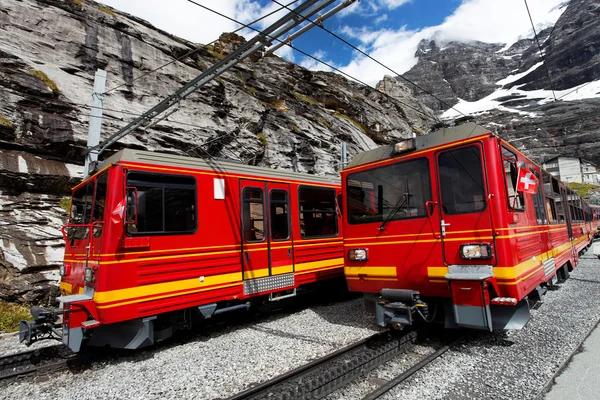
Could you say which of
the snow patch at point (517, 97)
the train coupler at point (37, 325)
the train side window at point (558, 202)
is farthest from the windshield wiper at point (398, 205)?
the snow patch at point (517, 97)

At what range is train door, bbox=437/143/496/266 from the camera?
4.55 meters

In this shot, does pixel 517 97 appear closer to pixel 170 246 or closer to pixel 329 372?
pixel 170 246

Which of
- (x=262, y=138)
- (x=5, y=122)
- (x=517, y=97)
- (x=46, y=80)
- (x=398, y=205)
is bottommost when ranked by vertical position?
(x=398, y=205)

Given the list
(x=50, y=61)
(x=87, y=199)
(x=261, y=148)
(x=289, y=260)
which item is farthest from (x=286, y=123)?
(x=87, y=199)

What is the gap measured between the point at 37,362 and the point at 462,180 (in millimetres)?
7242

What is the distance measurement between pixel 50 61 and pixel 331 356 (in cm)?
1458

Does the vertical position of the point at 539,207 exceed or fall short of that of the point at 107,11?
it falls short

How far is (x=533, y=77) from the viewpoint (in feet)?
453

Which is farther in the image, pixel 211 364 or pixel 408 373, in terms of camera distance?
pixel 211 364

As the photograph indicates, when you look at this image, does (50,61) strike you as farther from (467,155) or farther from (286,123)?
(467,155)

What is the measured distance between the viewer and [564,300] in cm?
760

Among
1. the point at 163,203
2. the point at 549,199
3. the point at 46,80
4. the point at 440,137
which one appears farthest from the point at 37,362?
the point at 549,199

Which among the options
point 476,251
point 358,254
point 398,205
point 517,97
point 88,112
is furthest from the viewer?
point 517,97

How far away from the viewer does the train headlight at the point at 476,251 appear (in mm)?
4450
